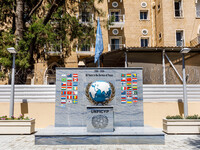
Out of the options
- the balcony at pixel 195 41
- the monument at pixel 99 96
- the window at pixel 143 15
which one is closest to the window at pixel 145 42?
the window at pixel 143 15

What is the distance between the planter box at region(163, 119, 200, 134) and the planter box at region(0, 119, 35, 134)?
22.2 ft

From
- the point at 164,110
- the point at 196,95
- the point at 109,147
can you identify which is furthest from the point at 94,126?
the point at 196,95

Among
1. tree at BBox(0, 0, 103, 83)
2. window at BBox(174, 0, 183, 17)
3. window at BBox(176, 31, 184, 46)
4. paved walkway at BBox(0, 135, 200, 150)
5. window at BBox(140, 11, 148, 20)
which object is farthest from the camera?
window at BBox(140, 11, 148, 20)

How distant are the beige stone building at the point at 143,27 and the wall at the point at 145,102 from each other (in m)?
10.1

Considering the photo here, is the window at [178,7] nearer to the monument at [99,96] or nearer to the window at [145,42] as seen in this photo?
the window at [145,42]

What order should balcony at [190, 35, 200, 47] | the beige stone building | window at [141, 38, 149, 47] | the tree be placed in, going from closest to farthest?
the tree < balcony at [190, 35, 200, 47] < the beige stone building < window at [141, 38, 149, 47]

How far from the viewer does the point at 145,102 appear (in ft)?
34.7

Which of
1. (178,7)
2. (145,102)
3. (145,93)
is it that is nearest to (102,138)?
(145,102)

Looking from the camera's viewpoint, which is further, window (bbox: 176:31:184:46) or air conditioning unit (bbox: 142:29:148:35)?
air conditioning unit (bbox: 142:29:148:35)

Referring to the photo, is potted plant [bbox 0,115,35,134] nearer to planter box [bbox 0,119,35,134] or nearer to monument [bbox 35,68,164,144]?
planter box [bbox 0,119,35,134]

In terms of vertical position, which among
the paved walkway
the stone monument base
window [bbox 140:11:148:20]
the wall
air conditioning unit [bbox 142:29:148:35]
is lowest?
the paved walkway

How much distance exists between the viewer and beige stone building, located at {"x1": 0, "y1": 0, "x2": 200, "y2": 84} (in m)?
22.0

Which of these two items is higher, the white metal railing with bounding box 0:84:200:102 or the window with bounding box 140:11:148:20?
the window with bounding box 140:11:148:20

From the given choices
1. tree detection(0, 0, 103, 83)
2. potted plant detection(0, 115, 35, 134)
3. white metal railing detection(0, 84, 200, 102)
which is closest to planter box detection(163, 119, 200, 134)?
white metal railing detection(0, 84, 200, 102)
